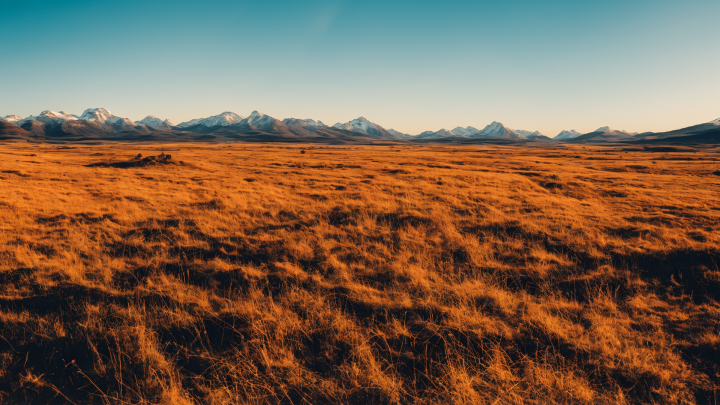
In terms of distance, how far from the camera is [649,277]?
6449 millimetres

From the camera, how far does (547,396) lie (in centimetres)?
363

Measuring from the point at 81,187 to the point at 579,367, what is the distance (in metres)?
23.9

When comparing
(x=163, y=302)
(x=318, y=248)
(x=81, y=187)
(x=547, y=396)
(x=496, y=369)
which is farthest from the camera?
(x=81, y=187)

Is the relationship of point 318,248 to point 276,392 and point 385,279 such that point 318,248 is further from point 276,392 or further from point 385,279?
point 276,392

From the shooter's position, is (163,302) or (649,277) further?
(649,277)

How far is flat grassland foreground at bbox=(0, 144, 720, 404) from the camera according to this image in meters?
3.75

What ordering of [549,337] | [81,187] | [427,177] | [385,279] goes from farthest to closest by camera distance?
[427,177] < [81,187] < [385,279] < [549,337]

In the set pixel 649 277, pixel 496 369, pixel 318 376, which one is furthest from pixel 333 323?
pixel 649 277

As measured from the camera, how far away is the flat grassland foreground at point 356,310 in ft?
12.3

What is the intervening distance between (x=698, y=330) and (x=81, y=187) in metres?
25.5

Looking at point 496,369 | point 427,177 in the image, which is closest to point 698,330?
point 496,369

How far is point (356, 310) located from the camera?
5207 millimetres

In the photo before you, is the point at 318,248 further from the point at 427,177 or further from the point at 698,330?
the point at 427,177

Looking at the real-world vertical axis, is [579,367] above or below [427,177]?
below
